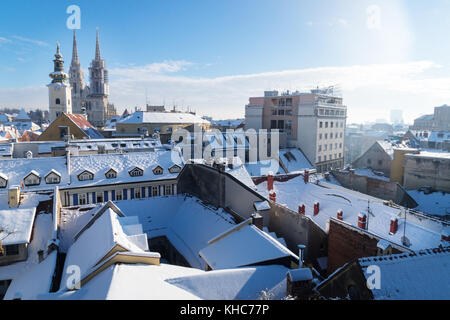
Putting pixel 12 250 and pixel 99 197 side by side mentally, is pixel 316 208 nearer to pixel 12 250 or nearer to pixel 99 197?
pixel 12 250

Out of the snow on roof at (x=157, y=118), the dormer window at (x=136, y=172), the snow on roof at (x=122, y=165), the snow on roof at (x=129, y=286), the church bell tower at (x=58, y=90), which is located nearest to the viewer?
the snow on roof at (x=129, y=286)

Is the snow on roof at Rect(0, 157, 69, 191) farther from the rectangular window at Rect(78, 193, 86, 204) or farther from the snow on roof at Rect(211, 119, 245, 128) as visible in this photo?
the snow on roof at Rect(211, 119, 245, 128)

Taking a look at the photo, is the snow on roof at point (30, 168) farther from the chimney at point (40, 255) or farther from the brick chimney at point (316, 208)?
the brick chimney at point (316, 208)

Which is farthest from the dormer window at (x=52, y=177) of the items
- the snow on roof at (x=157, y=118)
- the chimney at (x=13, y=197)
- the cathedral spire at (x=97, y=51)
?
the cathedral spire at (x=97, y=51)

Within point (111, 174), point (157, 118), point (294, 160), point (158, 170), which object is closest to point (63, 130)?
point (157, 118)

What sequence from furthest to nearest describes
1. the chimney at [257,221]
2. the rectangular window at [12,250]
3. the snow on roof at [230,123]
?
the snow on roof at [230,123]
the chimney at [257,221]
the rectangular window at [12,250]

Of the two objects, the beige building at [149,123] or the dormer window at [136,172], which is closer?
the dormer window at [136,172]

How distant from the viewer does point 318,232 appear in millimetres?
19203

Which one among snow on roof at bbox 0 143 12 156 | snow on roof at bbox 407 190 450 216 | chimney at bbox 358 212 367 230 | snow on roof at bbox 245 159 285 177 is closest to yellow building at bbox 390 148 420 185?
A: snow on roof at bbox 407 190 450 216

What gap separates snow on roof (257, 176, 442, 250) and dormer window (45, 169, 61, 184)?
18.2 meters

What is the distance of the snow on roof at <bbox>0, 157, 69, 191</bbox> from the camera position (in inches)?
1047

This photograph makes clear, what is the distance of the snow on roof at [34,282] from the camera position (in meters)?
14.0

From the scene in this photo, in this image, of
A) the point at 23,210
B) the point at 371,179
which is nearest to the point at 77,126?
the point at 23,210

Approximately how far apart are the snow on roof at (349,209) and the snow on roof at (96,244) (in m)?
12.6
